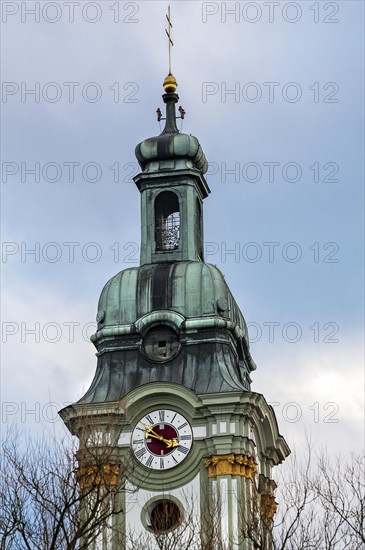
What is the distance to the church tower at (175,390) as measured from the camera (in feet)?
160

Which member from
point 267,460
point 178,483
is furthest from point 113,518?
point 267,460

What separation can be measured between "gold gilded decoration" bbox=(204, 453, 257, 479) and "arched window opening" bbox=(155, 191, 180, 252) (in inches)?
296

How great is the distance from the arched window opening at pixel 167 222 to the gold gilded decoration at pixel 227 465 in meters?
7.52

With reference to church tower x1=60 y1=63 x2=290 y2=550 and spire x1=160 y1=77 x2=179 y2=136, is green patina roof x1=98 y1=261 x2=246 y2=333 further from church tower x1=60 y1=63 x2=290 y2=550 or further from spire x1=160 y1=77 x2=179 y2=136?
spire x1=160 y1=77 x2=179 y2=136

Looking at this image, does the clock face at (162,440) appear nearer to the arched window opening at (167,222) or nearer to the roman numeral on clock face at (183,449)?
the roman numeral on clock face at (183,449)

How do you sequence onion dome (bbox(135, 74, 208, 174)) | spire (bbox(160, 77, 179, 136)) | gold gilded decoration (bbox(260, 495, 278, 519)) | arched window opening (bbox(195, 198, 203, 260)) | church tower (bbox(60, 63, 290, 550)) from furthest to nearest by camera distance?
spire (bbox(160, 77, 179, 136)) → onion dome (bbox(135, 74, 208, 174)) → arched window opening (bbox(195, 198, 203, 260)) → gold gilded decoration (bbox(260, 495, 278, 519)) → church tower (bbox(60, 63, 290, 550))

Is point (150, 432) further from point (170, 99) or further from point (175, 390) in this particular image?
point (170, 99)

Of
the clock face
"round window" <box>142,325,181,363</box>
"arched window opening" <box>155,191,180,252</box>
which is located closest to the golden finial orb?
"arched window opening" <box>155,191,180,252</box>

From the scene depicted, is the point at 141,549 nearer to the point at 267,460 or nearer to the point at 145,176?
the point at 267,460

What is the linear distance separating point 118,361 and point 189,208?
212 inches

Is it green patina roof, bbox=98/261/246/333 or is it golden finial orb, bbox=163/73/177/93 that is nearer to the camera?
green patina roof, bbox=98/261/246/333

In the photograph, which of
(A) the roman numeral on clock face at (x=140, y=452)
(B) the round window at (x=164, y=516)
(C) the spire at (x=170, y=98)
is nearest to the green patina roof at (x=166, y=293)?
(A) the roman numeral on clock face at (x=140, y=452)

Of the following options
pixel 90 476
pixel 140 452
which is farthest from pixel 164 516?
pixel 90 476

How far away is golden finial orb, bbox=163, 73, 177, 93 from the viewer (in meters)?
56.6
